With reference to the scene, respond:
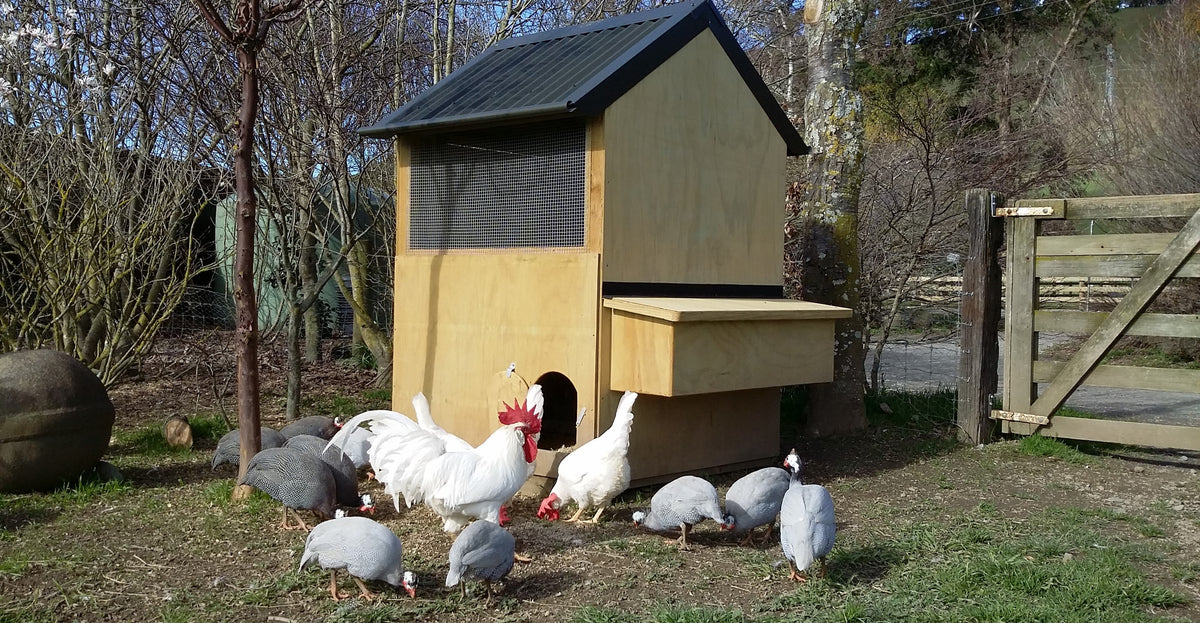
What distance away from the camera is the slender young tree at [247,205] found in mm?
5418

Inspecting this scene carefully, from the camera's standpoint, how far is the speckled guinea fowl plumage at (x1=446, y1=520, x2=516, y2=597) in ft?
13.1

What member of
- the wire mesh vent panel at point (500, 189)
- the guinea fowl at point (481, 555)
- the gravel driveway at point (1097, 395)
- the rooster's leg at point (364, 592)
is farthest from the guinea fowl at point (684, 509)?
the gravel driveway at point (1097, 395)

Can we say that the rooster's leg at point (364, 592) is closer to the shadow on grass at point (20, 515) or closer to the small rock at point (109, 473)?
the shadow on grass at point (20, 515)

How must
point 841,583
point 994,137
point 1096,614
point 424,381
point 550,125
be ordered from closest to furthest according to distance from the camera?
point 1096,614 < point 841,583 < point 550,125 < point 424,381 < point 994,137

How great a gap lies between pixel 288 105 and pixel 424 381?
12.1 ft

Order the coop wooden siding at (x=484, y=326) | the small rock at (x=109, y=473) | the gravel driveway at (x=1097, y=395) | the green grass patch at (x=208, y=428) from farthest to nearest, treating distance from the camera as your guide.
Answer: the gravel driveway at (x=1097, y=395) < the green grass patch at (x=208, y=428) < the small rock at (x=109, y=473) < the coop wooden siding at (x=484, y=326)

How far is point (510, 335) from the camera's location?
6.12m

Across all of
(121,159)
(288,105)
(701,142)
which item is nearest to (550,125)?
(701,142)

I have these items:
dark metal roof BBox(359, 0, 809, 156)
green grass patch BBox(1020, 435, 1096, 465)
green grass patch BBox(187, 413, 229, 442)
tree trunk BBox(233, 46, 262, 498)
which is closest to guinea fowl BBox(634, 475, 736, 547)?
dark metal roof BBox(359, 0, 809, 156)

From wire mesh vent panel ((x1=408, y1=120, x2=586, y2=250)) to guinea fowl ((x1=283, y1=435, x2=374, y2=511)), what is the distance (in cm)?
168

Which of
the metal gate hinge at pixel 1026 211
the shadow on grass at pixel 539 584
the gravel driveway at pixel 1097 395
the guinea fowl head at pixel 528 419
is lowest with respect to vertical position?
the shadow on grass at pixel 539 584

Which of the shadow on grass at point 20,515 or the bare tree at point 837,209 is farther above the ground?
the bare tree at point 837,209

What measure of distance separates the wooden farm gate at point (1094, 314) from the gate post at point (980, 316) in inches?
5.9

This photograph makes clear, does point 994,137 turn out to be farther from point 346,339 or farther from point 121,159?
point 121,159
